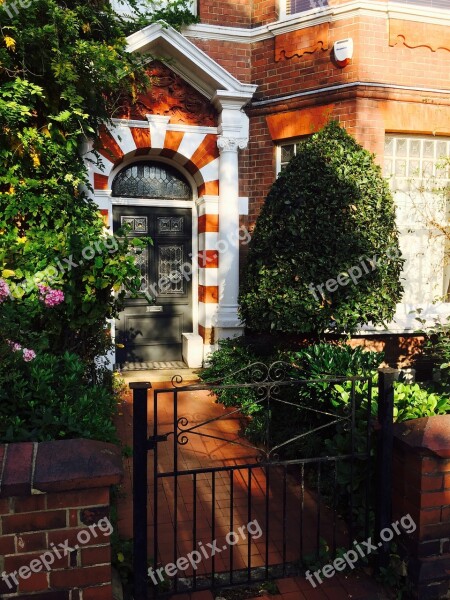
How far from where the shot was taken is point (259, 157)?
757cm

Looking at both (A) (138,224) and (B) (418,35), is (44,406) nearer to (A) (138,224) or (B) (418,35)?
(A) (138,224)

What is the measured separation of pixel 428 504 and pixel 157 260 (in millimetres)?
5628

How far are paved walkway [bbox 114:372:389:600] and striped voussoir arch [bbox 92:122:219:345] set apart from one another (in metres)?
2.71

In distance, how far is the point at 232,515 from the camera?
2.92 m

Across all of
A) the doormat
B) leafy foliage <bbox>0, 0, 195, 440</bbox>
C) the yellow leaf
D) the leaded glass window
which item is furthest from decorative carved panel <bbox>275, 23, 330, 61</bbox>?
the doormat

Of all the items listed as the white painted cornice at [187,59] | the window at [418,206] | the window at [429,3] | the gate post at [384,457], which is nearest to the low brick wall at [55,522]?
the gate post at [384,457]

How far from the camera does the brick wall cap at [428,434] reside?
265cm

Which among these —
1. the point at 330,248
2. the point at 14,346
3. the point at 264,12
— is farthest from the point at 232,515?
the point at 264,12

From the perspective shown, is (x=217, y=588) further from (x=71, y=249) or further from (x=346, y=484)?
(x=71, y=249)

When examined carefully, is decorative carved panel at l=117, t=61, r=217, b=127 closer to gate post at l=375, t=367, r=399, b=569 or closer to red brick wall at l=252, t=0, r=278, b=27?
red brick wall at l=252, t=0, r=278, b=27

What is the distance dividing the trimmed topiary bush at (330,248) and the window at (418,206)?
4.67 feet

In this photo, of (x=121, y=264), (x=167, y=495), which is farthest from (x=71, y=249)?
(x=167, y=495)

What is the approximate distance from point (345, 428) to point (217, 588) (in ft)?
4.54

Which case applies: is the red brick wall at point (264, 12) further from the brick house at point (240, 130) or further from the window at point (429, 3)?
the window at point (429, 3)
